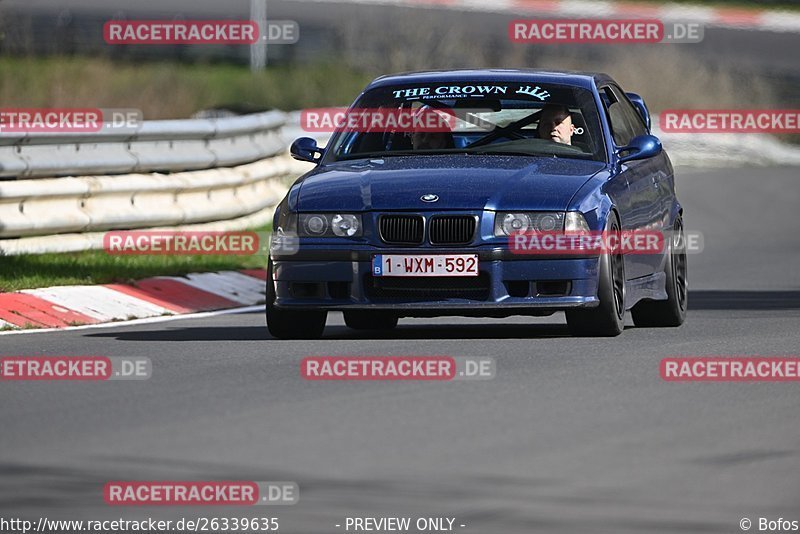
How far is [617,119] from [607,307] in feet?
6.75

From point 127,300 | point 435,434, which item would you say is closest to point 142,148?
point 127,300

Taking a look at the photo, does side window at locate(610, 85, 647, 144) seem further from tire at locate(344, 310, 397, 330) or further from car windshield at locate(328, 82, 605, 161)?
tire at locate(344, 310, 397, 330)

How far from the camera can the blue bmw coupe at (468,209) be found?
10.8 meters

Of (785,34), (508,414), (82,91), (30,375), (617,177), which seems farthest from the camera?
(785,34)

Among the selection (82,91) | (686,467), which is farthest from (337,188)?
(82,91)

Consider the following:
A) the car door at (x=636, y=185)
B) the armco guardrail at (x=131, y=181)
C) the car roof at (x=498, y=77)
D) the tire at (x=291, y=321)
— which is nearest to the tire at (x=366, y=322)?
Answer: the tire at (x=291, y=321)

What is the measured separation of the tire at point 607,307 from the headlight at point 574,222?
22 centimetres

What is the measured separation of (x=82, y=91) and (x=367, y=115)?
42.9 ft

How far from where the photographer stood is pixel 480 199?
1083cm

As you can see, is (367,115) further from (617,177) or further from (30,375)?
(30,375)

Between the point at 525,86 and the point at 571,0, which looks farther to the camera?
the point at 571,0

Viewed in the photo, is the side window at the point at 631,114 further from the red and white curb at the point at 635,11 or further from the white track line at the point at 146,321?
the red and white curb at the point at 635,11

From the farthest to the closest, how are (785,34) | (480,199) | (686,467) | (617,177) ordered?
(785,34), (617,177), (480,199), (686,467)

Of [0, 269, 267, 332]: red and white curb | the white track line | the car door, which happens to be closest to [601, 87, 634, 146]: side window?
the car door
